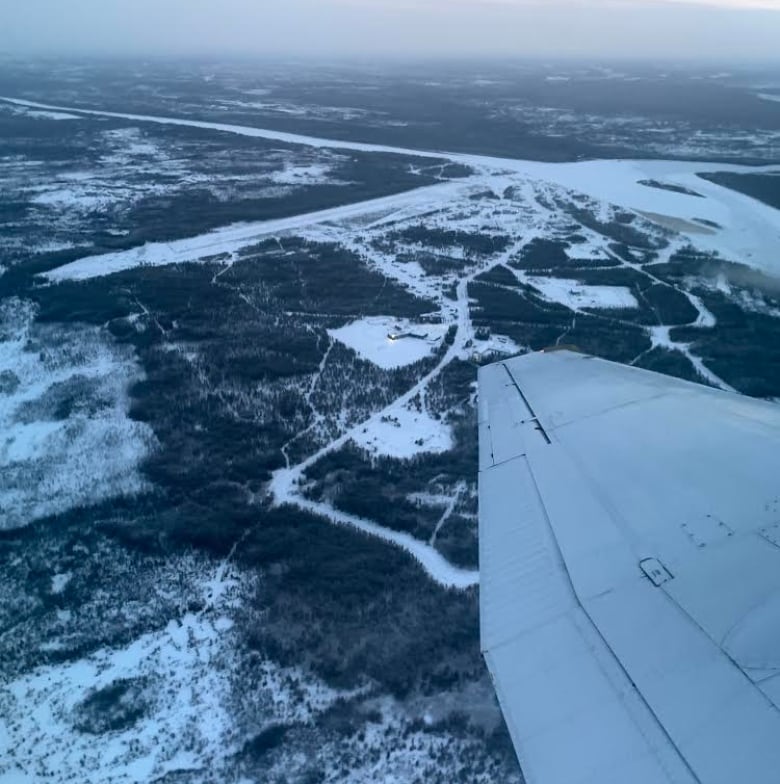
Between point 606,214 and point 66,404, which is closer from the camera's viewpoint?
point 66,404

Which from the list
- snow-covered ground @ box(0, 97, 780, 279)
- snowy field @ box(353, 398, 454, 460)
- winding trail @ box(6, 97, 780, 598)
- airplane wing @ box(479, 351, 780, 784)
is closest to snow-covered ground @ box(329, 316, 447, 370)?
winding trail @ box(6, 97, 780, 598)

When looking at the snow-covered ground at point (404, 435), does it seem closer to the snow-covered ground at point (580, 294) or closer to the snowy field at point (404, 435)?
the snowy field at point (404, 435)

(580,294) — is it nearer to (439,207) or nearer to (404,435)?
(404,435)

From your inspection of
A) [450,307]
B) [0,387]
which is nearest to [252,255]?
[450,307]

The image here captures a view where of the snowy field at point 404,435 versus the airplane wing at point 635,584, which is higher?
the airplane wing at point 635,584

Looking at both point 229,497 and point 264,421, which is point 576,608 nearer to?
point 229,497

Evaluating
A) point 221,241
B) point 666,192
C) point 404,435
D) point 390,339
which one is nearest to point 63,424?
point 404,435

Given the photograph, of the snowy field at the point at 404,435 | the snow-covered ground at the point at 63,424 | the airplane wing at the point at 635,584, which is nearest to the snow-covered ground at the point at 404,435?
the snowy field at the point at 404,435
